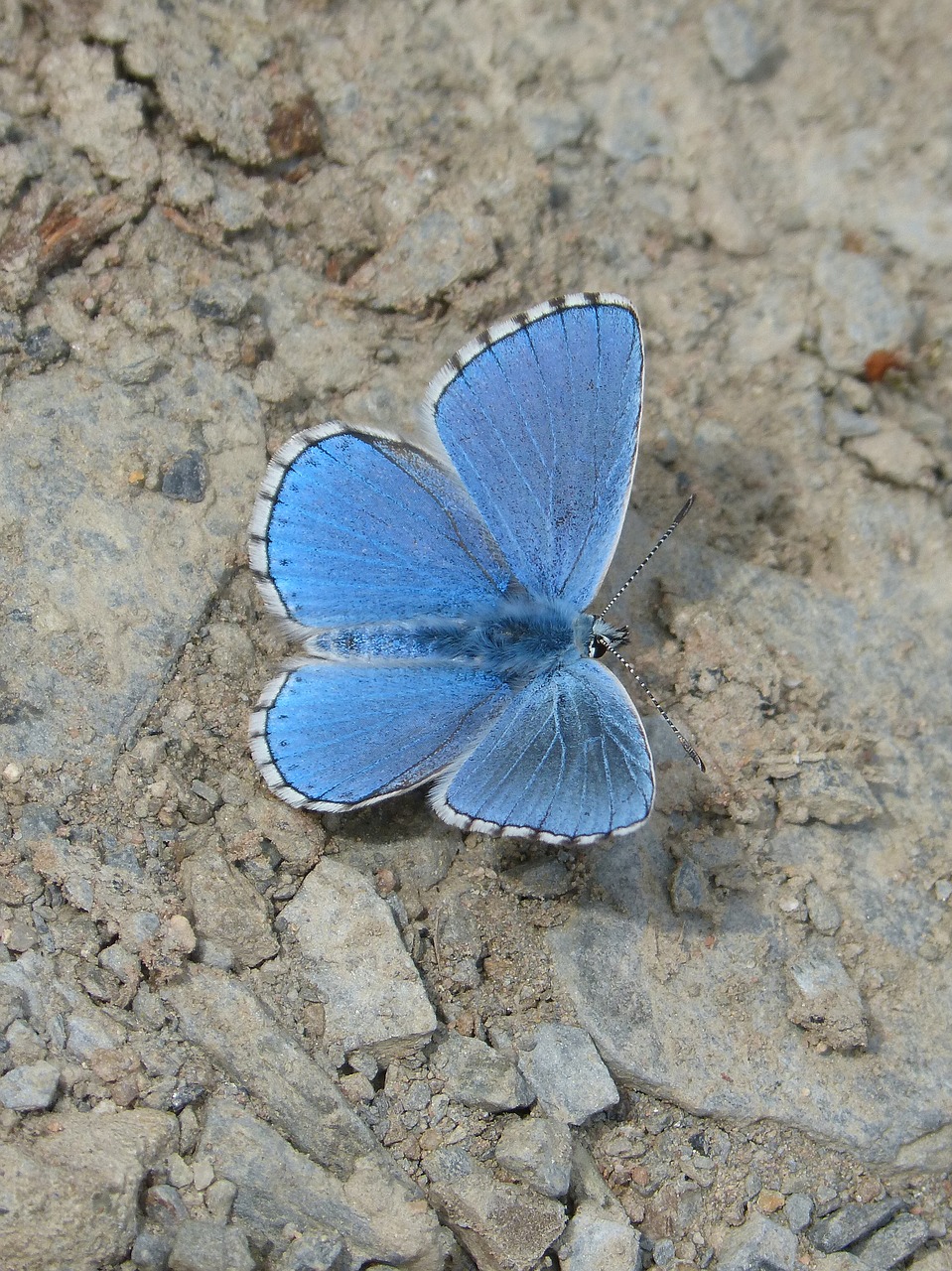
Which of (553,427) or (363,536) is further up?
(553,427)

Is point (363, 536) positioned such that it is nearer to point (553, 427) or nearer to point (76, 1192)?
point (553, 427)

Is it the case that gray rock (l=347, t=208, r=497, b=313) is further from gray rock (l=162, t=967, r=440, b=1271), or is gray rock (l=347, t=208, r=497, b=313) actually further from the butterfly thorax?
gray rock (l=162, t=967, r=440, b=1271)

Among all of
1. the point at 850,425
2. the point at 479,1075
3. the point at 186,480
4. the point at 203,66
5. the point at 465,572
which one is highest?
the point at 203,66

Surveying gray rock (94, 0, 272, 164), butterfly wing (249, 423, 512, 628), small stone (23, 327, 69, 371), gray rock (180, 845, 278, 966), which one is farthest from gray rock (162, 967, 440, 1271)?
gray rock (94, 0, 272, 164)

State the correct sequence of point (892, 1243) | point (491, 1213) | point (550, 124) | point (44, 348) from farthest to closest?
point (550, 124) → point (44, 348) → point (892, 1243) → point (491, 1213)

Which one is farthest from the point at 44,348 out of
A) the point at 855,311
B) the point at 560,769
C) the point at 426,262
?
the point at 855,311

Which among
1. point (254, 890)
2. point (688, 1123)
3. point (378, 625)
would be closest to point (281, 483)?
point (378, 625)
